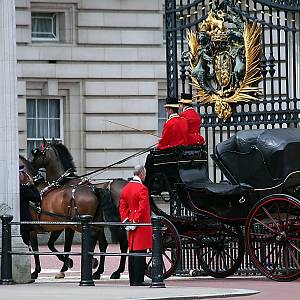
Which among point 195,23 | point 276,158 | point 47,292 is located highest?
point 195,23

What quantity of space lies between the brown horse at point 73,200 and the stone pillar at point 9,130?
1.99 metres

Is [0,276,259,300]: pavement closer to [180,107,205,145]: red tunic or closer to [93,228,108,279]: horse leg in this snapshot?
[93,228,108,279]: horse leg

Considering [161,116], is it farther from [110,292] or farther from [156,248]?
[110,292]

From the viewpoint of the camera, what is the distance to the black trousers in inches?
976

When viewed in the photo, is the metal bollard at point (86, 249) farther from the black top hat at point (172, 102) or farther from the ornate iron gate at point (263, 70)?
the ornate iron gate at point (263, 70)

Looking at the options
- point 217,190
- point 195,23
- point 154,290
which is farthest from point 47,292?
point 195,23

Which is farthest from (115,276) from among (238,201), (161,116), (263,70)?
(161,116)

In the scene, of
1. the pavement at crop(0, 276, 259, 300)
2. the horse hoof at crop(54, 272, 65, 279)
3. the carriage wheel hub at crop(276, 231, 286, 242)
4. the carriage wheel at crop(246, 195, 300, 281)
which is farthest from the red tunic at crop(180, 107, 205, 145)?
the horse hoof at crop(54, 272, 65, 279)

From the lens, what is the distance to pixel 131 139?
4184 cm

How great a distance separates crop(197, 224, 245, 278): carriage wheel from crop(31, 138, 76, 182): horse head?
137 inches

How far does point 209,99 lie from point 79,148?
13.4 metres

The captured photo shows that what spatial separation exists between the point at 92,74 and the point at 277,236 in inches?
638

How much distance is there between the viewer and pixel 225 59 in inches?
1104

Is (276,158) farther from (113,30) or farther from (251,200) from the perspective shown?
(113,30)
